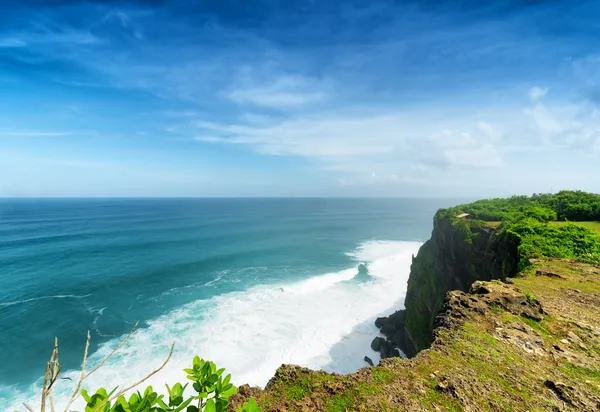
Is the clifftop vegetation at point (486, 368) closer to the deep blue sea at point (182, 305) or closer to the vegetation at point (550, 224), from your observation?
the vegetation at point (550, 224)

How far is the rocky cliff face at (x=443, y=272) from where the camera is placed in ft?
75.5

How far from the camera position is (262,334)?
3088cm

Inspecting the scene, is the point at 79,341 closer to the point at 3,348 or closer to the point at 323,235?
the point at 3,348

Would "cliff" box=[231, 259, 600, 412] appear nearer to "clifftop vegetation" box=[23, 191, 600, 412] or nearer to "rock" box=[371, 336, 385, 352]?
"clifftop vegetation" box=[23, 191, 600, 412]

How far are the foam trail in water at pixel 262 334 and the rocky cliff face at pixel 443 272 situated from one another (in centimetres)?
310

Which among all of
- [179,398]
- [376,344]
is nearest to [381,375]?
[179,398]

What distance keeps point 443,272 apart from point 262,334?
21.4 m

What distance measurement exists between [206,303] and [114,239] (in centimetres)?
4791

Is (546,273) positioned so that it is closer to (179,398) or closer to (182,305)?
(179,398)

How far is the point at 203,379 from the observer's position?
405cm

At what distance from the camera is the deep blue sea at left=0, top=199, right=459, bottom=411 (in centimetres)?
2623

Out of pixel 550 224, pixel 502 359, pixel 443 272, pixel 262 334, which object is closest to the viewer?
pixel 502 359

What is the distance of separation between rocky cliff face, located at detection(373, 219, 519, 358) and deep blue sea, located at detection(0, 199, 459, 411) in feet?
11.3

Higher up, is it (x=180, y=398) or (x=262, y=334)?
(x=180, y=398)
